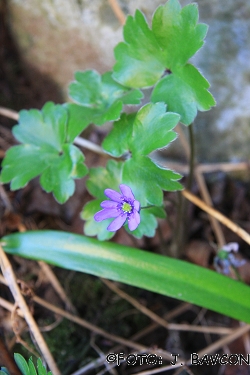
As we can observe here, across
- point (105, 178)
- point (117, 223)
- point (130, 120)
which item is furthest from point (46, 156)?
point (117, 223)

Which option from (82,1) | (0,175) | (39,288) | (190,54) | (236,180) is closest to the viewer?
(190,54)

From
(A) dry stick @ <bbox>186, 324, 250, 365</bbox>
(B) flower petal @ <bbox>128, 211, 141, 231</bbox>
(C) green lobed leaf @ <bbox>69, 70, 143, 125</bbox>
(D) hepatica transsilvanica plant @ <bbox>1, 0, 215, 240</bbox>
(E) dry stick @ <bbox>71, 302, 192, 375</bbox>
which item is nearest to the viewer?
(B) flower petal @ <bbox>128, 211, 141, 231</bbox>

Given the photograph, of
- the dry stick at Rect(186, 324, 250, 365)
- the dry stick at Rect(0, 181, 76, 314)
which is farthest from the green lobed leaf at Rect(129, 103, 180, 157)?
the dry stick at Rect(186, 324, 250, 365)

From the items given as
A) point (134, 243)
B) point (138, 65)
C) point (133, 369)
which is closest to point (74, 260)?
point (134, 243)

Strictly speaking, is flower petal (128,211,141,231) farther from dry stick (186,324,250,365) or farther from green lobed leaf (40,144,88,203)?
dry stick (186,324,250,365)

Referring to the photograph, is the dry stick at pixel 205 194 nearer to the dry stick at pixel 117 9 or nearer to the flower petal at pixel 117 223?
the dry stick at pixel 117 9

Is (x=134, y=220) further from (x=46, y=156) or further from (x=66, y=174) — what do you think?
(x=46, y=156)

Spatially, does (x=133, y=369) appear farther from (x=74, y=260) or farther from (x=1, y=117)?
(x=1, y=117)

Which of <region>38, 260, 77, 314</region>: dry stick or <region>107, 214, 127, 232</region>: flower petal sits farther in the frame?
<region>38, 260, 77, 314</region>: dry stick
